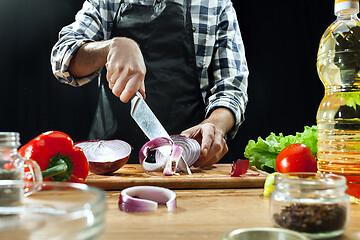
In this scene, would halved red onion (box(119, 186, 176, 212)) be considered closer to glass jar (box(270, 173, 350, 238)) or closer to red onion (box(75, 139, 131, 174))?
glass jar (box(270, 173, 350, 238))

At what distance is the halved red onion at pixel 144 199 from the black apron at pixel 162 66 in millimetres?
1292

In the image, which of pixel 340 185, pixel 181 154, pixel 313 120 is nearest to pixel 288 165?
pixel 181 154

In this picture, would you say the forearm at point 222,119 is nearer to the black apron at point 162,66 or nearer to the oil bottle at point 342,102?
the black apron at point 162,66

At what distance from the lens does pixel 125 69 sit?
5.23 feet

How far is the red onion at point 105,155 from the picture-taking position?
4.92 feet

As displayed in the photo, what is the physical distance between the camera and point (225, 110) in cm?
215

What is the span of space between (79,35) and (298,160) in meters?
1.44

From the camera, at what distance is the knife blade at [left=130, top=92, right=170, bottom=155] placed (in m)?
1.71

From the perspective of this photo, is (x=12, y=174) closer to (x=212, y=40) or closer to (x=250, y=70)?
(x=212, y=40)

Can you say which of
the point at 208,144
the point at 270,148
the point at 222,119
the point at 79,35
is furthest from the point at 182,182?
the point at 79,35

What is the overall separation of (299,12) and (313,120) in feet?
3.25

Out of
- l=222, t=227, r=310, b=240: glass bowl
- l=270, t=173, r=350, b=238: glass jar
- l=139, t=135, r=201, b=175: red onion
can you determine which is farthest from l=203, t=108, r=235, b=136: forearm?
l=222, t=227, r=310, b=240: glass bowl

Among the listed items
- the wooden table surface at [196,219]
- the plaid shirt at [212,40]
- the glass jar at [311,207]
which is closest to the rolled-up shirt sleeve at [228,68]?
the plaid shirt at [212,40]

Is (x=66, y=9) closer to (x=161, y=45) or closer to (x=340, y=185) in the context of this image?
(x=161, y=45)
